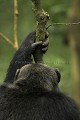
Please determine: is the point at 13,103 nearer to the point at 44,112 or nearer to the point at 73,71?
the point at 44,112

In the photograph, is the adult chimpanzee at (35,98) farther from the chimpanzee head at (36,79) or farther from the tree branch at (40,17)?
the tree branch at (40,17)

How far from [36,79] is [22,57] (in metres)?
0.71

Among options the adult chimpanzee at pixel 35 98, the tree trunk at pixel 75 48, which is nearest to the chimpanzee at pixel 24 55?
the adult chimpanzee at pixel 35 98

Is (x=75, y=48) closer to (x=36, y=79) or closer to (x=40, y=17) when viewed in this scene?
(x=36, y=79)

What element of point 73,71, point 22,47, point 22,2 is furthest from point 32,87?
point 73,71

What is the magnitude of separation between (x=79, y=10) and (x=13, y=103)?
9.09 meters

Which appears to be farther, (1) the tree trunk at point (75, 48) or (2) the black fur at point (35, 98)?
(1) the tree trunk at point (75, 48)

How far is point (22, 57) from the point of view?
8.12m

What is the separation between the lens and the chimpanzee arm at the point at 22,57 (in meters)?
7.95

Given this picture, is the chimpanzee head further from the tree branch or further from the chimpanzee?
the tree branch

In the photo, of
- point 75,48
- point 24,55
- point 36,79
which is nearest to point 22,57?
point 24,55

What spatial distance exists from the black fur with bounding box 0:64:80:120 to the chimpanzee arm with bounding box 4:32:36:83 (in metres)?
0.32

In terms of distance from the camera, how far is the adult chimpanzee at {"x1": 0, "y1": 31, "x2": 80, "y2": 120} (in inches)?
280

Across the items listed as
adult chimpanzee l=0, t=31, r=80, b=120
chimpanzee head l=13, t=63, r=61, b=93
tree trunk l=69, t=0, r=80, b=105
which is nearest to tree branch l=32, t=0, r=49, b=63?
adult chimpanzee l=0, t=31, r=80, b=120
